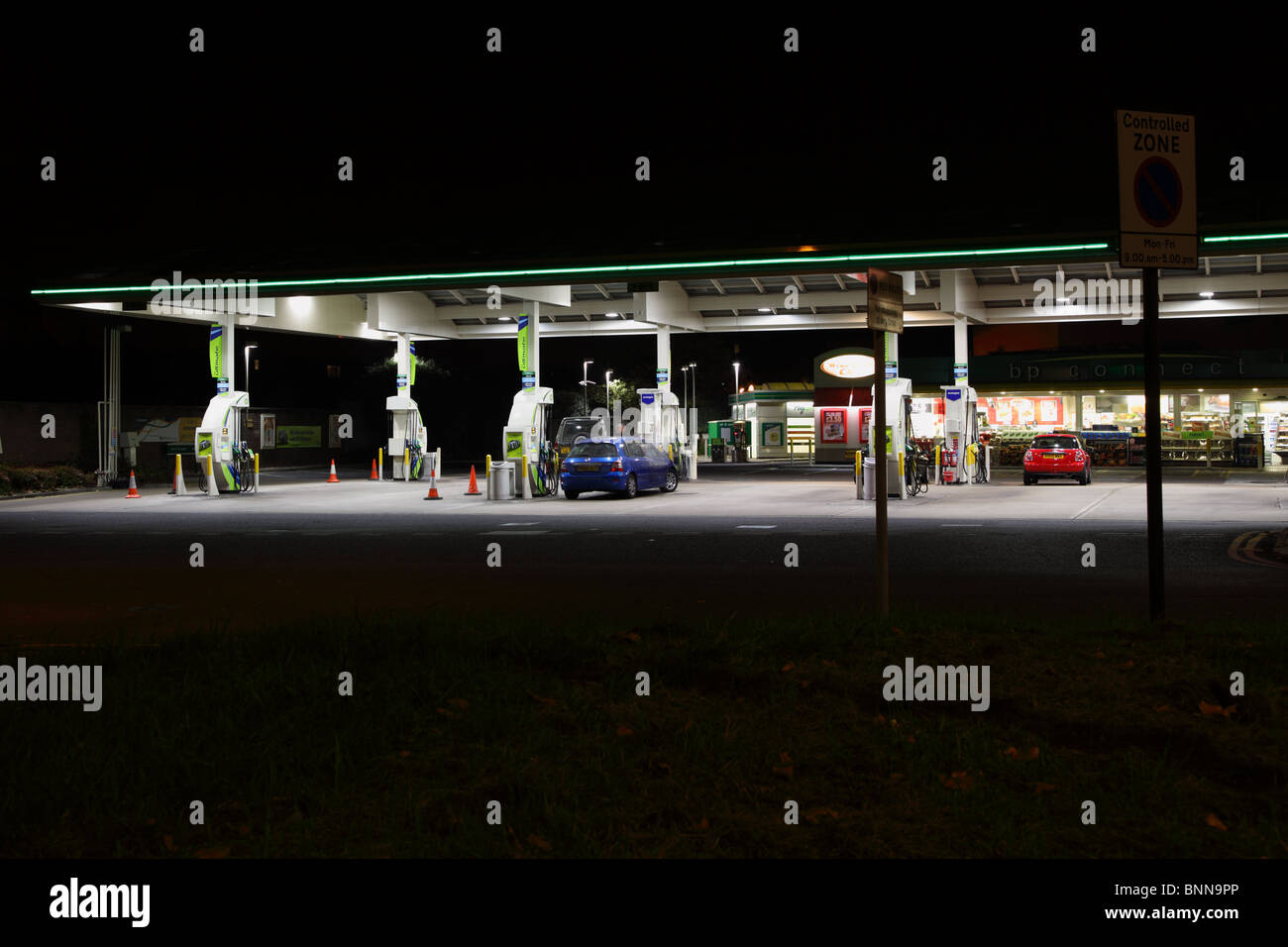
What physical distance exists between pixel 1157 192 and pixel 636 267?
14.3 m

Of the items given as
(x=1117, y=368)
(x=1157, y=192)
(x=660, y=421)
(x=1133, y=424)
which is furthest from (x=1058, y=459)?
(x=1157, y=192)

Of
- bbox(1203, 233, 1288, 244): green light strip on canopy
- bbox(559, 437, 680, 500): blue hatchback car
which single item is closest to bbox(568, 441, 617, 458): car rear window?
bbox(559, 437, 680, 500): blue hatchback car

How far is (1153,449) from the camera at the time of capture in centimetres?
830

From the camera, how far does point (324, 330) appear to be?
37.0 meters

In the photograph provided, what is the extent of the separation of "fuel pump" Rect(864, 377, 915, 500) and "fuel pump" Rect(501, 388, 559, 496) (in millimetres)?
8441

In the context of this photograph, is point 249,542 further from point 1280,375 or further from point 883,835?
point 1280,375

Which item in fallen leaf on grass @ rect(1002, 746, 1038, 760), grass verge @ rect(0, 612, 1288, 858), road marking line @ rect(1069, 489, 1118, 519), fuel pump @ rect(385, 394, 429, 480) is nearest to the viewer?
grass verge @ rect(0, 612, 1288, 858)

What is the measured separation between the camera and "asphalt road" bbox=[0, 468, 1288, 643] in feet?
33.9

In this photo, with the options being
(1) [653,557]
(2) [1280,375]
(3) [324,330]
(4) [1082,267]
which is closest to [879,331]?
(1) [653,557]

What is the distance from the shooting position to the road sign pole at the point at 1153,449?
817 centimetres

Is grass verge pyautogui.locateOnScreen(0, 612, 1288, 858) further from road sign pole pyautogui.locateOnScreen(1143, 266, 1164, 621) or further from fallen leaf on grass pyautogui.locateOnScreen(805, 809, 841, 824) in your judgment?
road sign pole pyautogui.locateOnScreen(1143, 266, 1164, 621)
